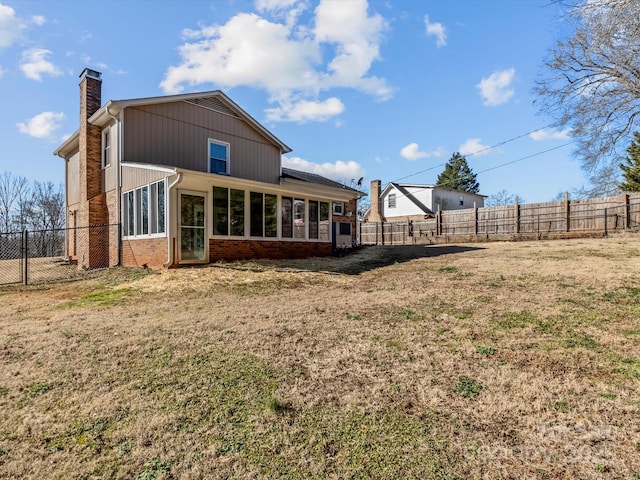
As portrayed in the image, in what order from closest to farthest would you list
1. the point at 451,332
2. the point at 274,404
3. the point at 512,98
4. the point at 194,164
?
1. the point at 274,404
2. the point at 451,332
3. the point at 194,164
4. the point at 512,98

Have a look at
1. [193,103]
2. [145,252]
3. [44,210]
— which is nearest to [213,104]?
[193,103]

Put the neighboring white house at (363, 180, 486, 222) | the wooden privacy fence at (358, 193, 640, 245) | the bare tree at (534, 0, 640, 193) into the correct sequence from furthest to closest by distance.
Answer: the neighboring white house at (363, 180, 486, 222) → the wooden privacy fence at (358, 193, 640, 245) → the bare tree at (534, 0, 640, 193)

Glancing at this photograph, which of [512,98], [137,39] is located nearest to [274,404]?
[137,39]

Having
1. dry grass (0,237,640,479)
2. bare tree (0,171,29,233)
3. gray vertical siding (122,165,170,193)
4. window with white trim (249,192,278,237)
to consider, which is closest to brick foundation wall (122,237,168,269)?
gray vertical siding (122,165,170,193)

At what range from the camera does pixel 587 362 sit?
3.60m

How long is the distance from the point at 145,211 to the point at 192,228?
178 centimetres

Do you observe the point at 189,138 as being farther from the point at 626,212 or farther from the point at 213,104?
the point at 626,212

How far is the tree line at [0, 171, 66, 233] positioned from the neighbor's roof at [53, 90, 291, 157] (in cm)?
1901

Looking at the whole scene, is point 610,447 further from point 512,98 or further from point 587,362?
point 512,98

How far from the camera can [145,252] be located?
1128cm

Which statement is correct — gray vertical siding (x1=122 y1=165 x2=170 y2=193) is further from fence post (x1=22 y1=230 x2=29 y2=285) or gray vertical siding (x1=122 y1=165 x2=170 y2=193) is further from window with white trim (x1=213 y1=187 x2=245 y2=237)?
fence post (x1=22 y1=230 x2=29 y2=285)

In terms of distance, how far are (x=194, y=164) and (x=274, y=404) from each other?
12.6 meters

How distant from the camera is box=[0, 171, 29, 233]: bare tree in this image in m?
31.4

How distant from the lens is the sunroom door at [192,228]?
10.8 metres
